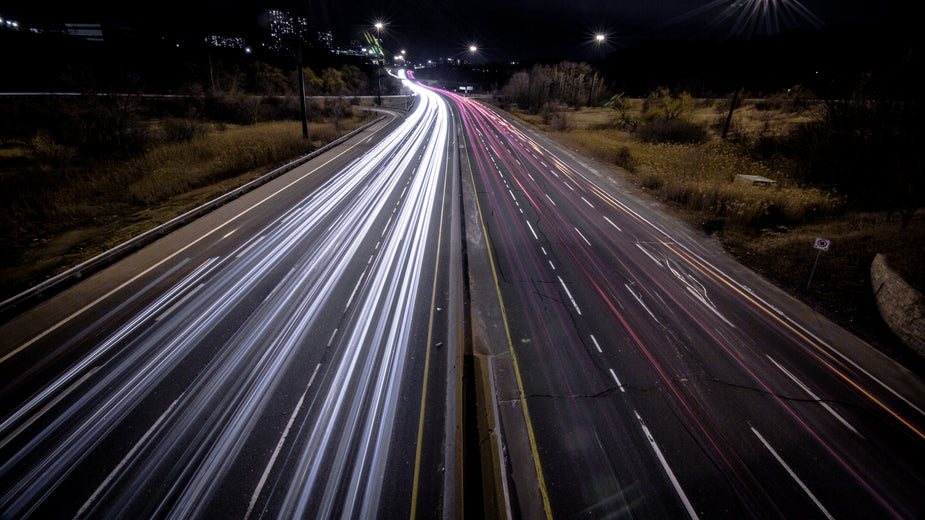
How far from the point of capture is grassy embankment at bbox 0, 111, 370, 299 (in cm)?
1320

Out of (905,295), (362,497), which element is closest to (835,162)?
(905,295)

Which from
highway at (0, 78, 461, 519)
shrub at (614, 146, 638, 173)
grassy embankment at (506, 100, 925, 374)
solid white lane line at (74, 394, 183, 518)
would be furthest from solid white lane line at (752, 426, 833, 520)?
shrub at (614, 146, 638, 173)

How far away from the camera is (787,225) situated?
16906 mm

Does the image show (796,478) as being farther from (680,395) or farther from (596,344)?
(596,344)

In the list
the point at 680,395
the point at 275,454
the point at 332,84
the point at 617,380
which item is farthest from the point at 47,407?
the point at 332,84

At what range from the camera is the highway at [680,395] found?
6.09m

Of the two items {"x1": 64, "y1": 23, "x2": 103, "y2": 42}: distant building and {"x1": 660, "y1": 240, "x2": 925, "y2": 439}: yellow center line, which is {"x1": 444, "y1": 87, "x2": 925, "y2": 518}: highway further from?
{"x1": 64, "y1": 23, "x2": 103, "y2": 42}: distant building

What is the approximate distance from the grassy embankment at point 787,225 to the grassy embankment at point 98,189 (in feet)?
84.0

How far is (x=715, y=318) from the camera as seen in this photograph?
1072 cm

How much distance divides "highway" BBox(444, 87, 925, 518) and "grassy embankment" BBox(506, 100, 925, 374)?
1.11 metres

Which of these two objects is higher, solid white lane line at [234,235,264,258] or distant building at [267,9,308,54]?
distant building at [267,9,308,54]

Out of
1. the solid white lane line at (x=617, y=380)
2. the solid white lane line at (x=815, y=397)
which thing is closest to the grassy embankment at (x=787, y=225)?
the solid white lane line at (x=815, y=397)

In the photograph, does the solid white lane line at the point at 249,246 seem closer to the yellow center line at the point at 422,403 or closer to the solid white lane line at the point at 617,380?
the yellow center line at the point at 422,403

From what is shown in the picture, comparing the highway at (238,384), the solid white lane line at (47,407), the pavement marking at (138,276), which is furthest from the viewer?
the pavement marking at (138,276)
